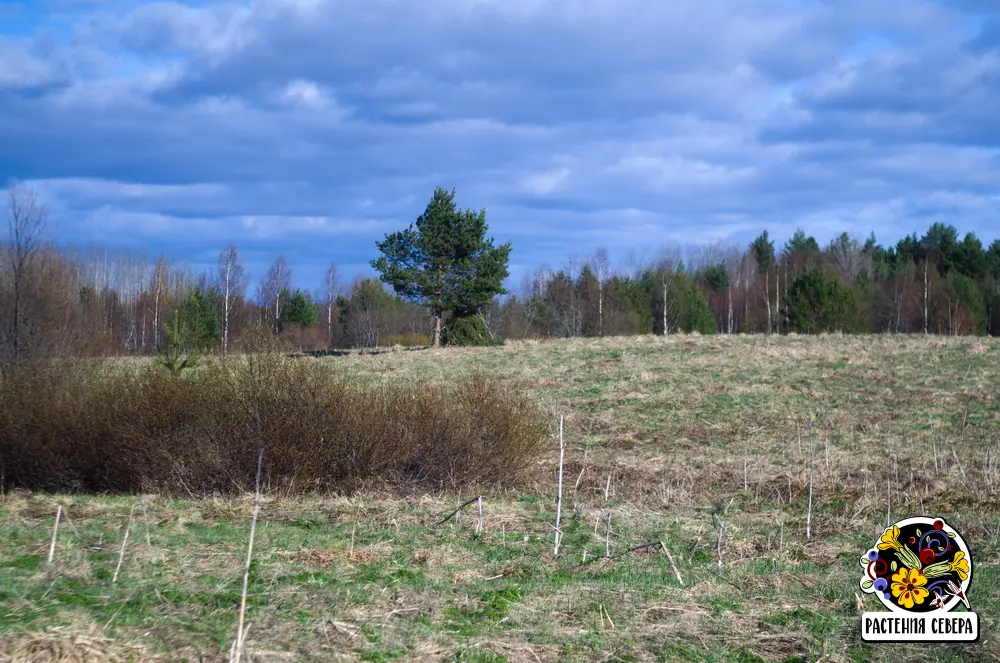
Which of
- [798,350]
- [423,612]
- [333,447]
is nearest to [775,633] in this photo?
[423,612]

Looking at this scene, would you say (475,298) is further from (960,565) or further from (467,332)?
(960,565)

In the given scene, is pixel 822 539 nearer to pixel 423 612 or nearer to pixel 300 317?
pixel 423 612

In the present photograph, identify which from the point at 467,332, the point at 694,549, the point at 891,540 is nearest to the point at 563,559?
the point at 694,549

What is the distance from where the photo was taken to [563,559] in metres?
7.30

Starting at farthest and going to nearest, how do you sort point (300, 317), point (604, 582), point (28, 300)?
point (300, 317)
point (28, 300)
point (604, 582)

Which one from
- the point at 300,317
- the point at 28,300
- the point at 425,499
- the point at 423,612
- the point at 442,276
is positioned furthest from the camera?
the point at 300,317

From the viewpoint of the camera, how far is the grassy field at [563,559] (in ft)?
16.2

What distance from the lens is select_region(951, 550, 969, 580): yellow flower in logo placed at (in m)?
4.95

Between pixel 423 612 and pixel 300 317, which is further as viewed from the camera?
pixel 300 317

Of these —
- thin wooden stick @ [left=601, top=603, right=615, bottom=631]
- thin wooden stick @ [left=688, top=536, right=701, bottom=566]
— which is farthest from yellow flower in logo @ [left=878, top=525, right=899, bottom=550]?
thin wooden stick @ [left=688, top=536, right=701, bottom=566]

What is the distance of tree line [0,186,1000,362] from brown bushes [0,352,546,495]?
1.05m

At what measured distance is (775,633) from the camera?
5.27 m

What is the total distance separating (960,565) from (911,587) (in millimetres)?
346

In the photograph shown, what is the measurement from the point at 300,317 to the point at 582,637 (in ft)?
131
